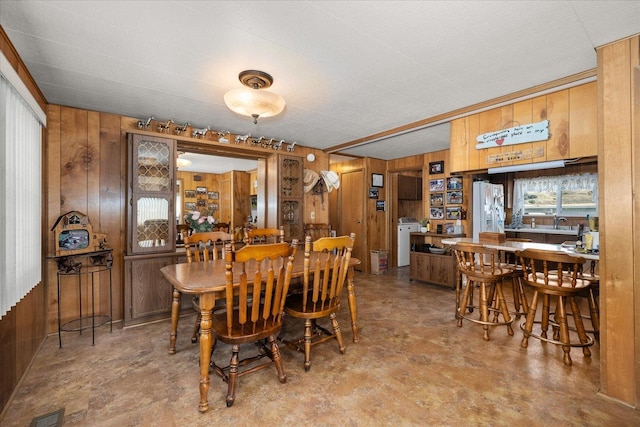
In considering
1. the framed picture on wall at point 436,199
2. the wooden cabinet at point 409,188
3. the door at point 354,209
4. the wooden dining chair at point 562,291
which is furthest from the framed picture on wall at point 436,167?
the wooden dining chair at point 562,291

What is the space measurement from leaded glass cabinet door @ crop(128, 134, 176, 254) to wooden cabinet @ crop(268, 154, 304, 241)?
145cm

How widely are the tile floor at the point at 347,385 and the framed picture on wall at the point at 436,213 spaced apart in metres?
2.72

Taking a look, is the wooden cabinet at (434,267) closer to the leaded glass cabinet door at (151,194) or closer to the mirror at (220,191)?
the leaded glass cabinet door at (151,194)

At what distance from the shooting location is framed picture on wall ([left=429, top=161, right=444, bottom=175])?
529cm

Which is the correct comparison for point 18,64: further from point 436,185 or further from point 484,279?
point 436,185

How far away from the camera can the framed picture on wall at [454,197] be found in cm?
502

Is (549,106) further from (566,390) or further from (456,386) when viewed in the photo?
(456,386)

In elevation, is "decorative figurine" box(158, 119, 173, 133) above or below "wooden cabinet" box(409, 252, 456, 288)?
above

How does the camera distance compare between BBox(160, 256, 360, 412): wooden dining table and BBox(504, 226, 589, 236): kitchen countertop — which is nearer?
BBox(160, 256, 360, 412): wooden dining table

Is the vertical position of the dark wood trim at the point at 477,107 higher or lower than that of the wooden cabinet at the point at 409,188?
higher

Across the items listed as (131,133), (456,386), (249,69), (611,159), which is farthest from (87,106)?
(611,159)

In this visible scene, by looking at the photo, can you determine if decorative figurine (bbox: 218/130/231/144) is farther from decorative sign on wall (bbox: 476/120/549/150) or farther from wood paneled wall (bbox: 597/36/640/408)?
wood paneled wall (bbox: 597/36/640/408)

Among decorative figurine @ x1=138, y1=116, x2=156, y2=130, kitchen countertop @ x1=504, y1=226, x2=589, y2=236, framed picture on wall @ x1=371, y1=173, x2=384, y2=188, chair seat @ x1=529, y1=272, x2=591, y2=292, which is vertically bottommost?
chair seat @ x1=529, y1=272, x2=591, y2=292

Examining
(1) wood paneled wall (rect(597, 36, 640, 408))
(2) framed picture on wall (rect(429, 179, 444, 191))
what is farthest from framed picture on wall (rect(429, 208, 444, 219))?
(1) wood paneled wall (rect(597, 36, 640, 408))
